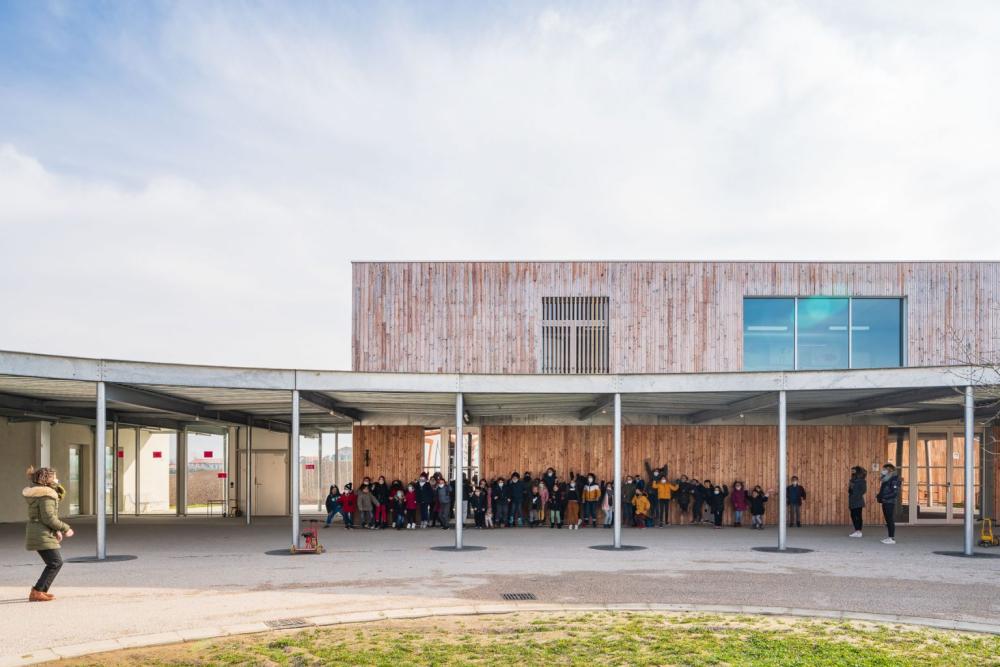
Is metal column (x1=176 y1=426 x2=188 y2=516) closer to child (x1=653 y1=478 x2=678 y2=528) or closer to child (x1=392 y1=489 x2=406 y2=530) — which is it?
child (x1=392 y1=489 x2=406 y2=530)

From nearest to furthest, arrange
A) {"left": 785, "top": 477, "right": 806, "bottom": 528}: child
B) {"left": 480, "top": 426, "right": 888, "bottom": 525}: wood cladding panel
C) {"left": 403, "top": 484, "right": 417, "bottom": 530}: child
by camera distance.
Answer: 1. {"left": 403, "top": 484, "right": 417, "bottom": 530}: child
2. {"left": 785, "top": 477, "right": 806, "bottom": 528}: child
3. {"left": 480, "top": 426, "right": 888, "bottom": 525}: wood cladding panel

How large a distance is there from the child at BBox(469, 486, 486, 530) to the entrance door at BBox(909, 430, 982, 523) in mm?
10350

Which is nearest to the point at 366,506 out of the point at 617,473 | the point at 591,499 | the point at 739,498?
the point at 591,499

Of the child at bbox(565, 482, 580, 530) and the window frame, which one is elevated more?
the window frame

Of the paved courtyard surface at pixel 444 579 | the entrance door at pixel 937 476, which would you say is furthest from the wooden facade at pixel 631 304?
the paved courtyard surface at pixel 444 579

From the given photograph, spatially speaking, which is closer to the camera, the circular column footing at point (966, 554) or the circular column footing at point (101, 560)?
the circular column footing at point (101, 560)

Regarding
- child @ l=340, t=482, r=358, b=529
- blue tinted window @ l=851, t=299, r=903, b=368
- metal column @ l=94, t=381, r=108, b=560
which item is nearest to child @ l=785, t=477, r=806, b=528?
blue tinted window @ l=851, t=299, r=903, b=368

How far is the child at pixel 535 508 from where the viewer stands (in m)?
22.2

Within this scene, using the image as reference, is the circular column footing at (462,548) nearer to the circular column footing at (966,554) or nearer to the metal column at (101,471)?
the metal column at (101,471)

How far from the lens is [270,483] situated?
29.2 m

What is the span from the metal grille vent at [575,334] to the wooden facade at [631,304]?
0.19m

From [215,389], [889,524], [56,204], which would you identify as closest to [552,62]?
[215,389]

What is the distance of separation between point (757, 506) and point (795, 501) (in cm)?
108

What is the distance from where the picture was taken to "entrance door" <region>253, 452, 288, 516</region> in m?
29.0
